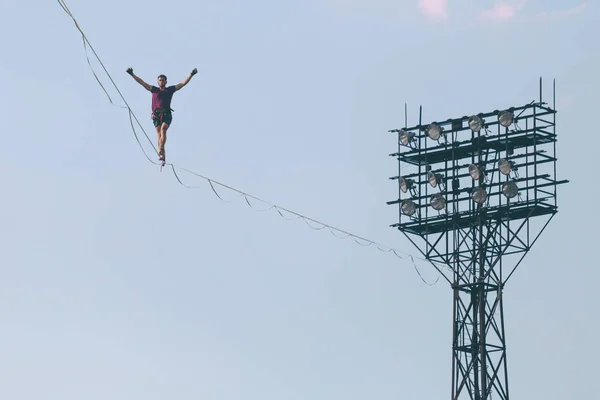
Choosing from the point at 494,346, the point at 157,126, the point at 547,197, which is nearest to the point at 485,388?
the point at 494,346

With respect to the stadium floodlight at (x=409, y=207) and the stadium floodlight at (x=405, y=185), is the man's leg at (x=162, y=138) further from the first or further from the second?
the stadium floodlight at (x=405, y=185)

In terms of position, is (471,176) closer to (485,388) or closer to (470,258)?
(470,258)

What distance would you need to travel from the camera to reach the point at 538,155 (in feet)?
235

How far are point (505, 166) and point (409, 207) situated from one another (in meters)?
3.72

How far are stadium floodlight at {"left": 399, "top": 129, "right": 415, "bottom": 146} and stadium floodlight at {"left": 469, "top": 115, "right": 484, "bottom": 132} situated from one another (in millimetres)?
2379

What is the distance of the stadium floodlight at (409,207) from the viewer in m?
73.4

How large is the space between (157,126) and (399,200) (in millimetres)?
17236

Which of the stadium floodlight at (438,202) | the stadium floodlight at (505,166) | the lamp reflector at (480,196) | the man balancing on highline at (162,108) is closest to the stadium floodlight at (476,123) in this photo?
the stadium floodlight at (505,166)

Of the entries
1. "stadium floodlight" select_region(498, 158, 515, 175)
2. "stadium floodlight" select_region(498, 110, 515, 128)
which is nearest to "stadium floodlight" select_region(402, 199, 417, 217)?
"stadium floodlight" select_region(498, 158, 515, 175)

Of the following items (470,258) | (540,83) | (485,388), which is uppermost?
(540,83)

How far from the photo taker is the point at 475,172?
72438 millimetres

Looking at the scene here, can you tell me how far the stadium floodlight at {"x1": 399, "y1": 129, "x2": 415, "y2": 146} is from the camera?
2911 inches

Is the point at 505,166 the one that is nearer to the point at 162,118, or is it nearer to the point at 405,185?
the point at 405,185

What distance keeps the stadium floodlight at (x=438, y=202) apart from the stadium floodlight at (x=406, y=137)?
6.84 feet
